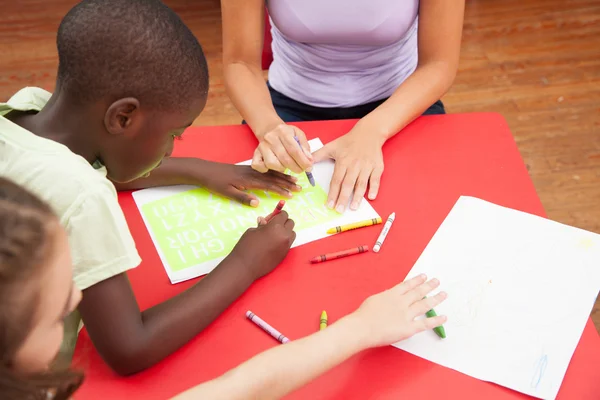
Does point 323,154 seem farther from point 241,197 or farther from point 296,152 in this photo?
point 241,197

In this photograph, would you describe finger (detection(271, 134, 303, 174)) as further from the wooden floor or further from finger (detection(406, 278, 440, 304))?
the wooden floor

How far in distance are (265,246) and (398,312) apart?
23 cm

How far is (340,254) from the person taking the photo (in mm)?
1000

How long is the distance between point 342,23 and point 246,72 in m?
0.24

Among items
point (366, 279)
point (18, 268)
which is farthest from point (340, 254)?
point (18, 268)

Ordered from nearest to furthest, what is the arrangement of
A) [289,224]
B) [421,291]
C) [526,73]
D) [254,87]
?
[421,291]
[289,224]
[254,87]
[526,73]

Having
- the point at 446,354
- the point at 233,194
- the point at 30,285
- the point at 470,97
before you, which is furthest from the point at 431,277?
the point at 470,97

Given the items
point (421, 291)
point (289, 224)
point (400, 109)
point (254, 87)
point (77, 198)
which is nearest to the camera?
point (77, 198)

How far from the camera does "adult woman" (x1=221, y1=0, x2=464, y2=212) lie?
1162mm

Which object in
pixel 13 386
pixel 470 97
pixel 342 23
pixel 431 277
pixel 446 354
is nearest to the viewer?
pixel 13 386

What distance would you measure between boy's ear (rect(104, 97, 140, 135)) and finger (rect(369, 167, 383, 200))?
0.44 metres

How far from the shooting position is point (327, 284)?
0.96 meters

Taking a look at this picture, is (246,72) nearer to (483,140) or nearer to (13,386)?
(483,140)

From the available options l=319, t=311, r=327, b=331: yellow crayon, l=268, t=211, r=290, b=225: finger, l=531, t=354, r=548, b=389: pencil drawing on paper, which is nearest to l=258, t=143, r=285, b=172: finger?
l=268, t=211, r=290, b=225: finger
